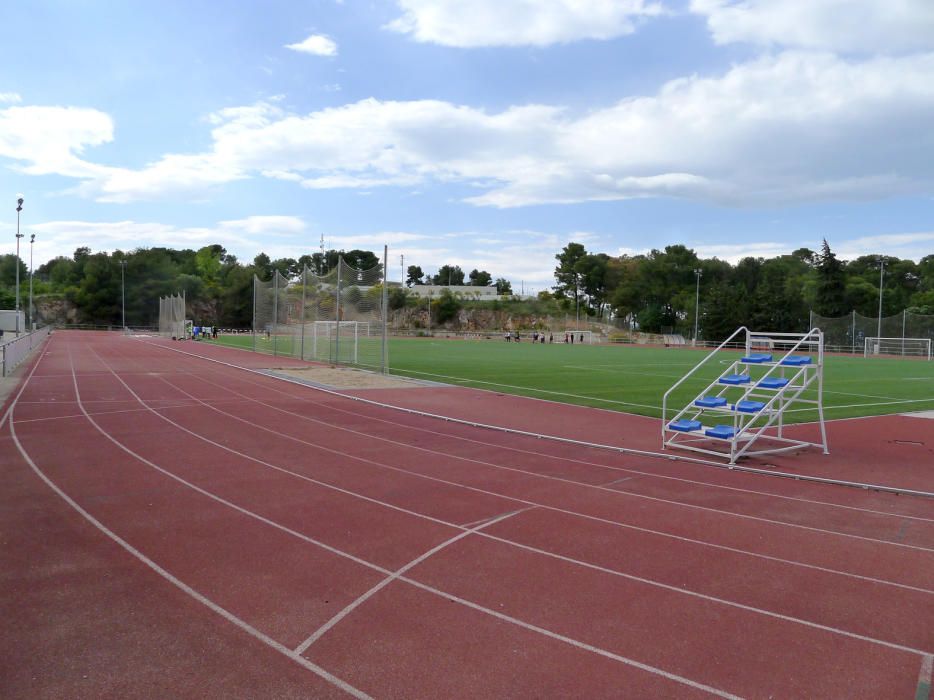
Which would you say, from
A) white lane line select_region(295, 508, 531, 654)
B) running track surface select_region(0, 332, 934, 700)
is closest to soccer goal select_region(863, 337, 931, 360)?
running track surface select_region(0, 332, 934, 700)

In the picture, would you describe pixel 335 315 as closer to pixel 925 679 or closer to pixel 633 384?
pixel 633 384

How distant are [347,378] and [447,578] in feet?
60.5

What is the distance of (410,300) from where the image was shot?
10019 centimetres

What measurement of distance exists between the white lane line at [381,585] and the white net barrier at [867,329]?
56.3 m

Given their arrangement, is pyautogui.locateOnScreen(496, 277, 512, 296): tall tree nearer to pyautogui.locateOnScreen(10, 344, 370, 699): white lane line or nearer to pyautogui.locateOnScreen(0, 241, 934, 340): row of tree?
pyautogui.locateOnScreen(0, 241, 934, 340): row of tree

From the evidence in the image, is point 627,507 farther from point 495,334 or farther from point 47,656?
point 495,334

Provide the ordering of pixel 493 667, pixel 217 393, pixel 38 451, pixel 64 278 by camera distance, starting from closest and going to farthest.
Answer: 1. pixel 493 667
2. pixel 38 451
3. pixel 217 393
4. pixel 64 278

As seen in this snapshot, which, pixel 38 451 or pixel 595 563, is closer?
pixel 595 563

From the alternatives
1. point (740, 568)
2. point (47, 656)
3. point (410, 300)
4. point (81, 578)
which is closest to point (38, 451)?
point (81, 578)

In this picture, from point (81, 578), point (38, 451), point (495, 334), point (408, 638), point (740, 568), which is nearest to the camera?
point (408, 638)

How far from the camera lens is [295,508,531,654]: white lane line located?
4.39 metres

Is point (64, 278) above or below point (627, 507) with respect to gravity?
above

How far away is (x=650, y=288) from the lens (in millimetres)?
95188

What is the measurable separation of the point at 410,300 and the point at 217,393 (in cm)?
8223
